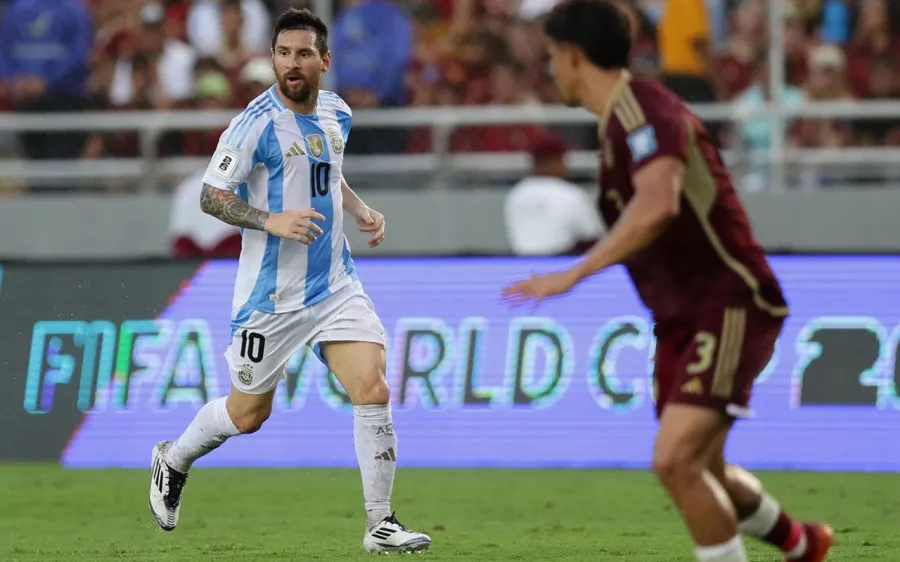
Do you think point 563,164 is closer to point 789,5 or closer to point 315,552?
point 789,5

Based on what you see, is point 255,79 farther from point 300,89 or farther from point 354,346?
point 354,346

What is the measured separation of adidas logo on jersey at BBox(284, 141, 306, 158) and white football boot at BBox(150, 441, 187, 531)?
1746 mm

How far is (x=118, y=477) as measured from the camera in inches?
481

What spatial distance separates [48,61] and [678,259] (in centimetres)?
1071

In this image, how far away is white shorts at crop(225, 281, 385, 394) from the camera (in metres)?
8.66

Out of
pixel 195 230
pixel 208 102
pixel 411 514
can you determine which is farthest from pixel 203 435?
pixel 208 102

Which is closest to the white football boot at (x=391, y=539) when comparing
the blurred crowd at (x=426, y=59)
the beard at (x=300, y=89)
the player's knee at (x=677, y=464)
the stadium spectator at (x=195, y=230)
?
the beard at (x=300, y=89)

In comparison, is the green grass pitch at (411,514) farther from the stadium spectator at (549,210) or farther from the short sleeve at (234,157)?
the stadium spectator at (549,210)

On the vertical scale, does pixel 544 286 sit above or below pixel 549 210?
above

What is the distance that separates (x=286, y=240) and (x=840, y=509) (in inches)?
148

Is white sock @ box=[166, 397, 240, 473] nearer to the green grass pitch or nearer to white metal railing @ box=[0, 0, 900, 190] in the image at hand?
the green grass pitch

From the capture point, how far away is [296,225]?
26.5 feet

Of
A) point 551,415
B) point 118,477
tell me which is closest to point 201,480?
point 118,477

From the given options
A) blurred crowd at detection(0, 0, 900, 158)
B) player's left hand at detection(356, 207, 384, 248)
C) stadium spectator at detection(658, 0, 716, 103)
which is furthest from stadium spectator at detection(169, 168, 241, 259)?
player's left hand at detection(356, 207, 384, 248)
